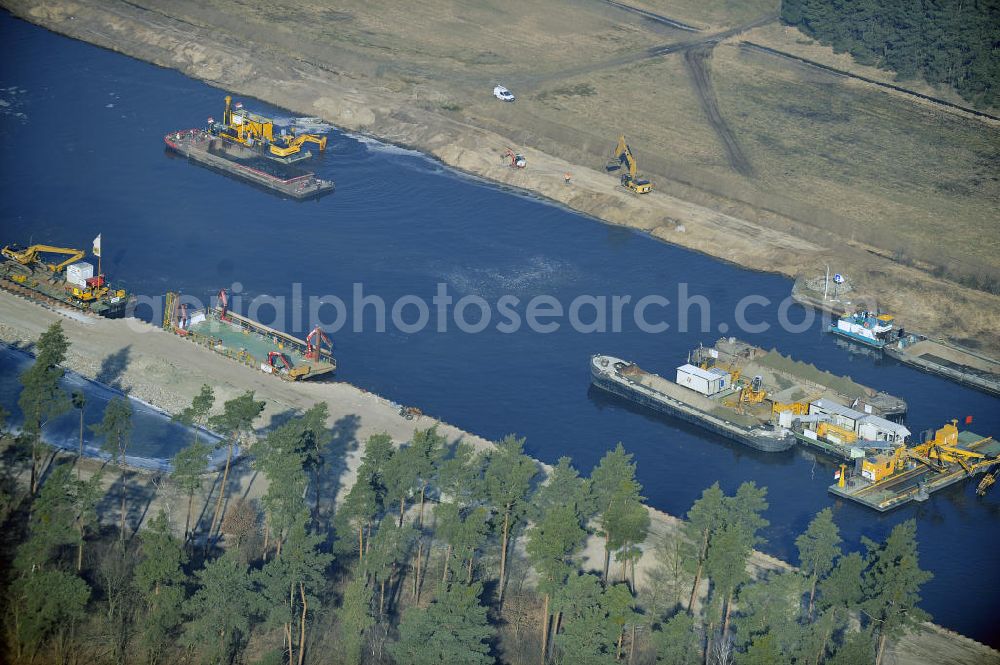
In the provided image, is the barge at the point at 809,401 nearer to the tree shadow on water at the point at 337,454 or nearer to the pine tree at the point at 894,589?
the pine tree at the point at 894,589

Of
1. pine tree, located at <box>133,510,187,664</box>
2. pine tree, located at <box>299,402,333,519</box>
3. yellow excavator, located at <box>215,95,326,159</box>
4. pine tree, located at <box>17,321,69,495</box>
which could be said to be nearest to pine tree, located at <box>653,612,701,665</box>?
pine tree, located at <box>299,402,333,519</box>

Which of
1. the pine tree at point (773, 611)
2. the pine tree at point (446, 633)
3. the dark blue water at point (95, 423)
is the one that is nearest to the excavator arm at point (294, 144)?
the dark blue water at point (95, 423)

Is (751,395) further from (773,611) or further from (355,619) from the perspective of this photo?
(355,619)

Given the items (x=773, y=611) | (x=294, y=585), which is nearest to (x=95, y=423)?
(x=294, y=585)

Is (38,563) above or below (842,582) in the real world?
below

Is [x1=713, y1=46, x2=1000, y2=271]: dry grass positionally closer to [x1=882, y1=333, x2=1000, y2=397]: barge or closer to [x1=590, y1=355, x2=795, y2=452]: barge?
[x1=882, y1=333, x2=1000, y2=397]: barge

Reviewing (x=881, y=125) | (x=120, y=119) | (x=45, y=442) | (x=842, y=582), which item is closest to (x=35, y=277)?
(x=45, y=442)

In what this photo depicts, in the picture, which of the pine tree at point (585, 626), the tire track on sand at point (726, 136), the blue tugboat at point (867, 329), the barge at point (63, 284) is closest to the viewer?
the pine tree at point (585, 626)

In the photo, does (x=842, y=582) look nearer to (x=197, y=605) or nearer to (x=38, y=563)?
(x=197, y=605)
